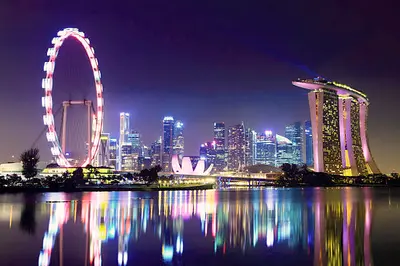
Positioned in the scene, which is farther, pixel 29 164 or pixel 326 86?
pixel 326 86

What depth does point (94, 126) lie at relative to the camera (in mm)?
70875

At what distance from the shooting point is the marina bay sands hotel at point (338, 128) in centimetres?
12625

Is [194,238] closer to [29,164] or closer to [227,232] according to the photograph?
[227,232]

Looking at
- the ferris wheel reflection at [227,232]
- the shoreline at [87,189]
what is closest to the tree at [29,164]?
the shoreline at [87,189]

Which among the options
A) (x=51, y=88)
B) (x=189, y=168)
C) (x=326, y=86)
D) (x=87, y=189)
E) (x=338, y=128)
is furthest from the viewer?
(x=189, y=168)

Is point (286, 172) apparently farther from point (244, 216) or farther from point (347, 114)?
point (244, 216)

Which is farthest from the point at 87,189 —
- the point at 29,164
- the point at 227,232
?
the point at 227,232

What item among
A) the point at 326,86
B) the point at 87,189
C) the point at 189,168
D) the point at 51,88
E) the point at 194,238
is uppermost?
the point at 326,86

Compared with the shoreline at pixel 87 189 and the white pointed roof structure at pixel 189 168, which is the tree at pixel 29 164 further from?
the white pointed roof structure at pixel 189 168

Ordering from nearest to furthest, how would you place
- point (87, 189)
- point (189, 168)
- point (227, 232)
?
point (227, 232) → point (87, 189) → point (189, 168)

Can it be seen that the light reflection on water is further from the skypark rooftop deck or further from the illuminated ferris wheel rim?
the skypark rooftop deck

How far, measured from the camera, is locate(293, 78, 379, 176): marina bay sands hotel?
4970 inches

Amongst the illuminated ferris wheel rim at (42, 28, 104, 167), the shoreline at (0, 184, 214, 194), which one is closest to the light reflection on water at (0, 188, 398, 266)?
the illuminated ferris wheel rim at (42, 28, 104, 167)

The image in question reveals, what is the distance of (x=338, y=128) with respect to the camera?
135 meters
